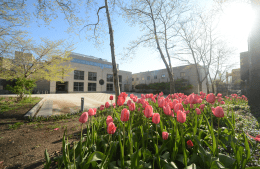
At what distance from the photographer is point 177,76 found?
94.1ft

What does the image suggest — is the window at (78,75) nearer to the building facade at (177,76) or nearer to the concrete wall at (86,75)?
the concrete wall at (86,75)

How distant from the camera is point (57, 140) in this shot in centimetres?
267

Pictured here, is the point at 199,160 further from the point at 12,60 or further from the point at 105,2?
the point at 12,60

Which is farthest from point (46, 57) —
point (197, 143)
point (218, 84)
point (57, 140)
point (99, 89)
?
point (218, 84)

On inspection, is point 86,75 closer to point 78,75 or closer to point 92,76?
point 92,76

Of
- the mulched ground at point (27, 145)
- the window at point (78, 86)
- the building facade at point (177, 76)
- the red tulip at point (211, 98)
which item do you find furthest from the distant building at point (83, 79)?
the red tulip at point (211, 98)

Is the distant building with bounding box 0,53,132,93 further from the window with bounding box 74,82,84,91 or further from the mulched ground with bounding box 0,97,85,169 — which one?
the mulched ground with bounding box 0,97,85,169

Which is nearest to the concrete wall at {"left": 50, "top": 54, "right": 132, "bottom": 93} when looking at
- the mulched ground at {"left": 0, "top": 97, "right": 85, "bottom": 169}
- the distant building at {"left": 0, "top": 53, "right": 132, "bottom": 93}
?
the distant building at {"left": 0, "top": 53, "right": 132, "bottom": 93}

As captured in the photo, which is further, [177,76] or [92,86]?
[177,76]

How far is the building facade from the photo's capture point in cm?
2528

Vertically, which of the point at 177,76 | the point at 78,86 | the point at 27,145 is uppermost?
the point at 177,76

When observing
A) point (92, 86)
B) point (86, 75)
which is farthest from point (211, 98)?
point (92, 86)

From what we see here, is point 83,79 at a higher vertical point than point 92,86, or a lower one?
higher

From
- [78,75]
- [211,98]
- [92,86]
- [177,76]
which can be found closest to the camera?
[211,98]
